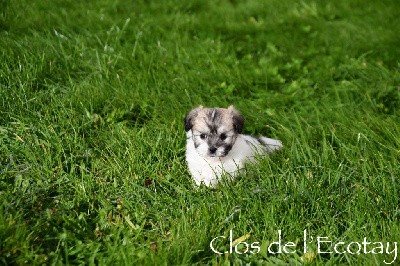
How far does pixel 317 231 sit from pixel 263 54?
11.7ft

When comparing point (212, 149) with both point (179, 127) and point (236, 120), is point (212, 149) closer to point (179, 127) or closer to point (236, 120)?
point (236, 120)

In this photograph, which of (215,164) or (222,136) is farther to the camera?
(215,164)

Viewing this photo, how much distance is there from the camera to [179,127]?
5434 mm

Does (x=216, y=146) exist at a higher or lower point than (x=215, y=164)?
higher

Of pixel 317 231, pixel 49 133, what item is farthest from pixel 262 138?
pixel 49 133

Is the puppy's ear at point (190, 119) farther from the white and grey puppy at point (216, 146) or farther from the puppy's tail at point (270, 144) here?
the puppy's tail at point (270, 144)

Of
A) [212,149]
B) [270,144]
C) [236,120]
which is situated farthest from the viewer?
[270,144]

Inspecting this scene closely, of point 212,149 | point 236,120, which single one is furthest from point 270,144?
point 212,149

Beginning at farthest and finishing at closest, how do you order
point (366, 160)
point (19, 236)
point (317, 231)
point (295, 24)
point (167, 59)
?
point (295, 24), point (167, 59), point (366, 160), point (317, 231), point (19, 236)

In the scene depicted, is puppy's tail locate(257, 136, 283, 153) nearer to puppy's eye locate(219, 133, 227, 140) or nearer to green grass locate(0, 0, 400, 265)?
green grass locate(0, 0, 400, 265)

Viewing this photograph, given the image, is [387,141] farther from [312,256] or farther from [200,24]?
[200,24]

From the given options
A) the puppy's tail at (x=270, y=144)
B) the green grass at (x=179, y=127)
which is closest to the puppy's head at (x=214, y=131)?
the green grass at (x=179, y=127)

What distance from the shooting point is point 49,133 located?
5074 millimetres

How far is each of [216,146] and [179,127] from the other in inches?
33.1
